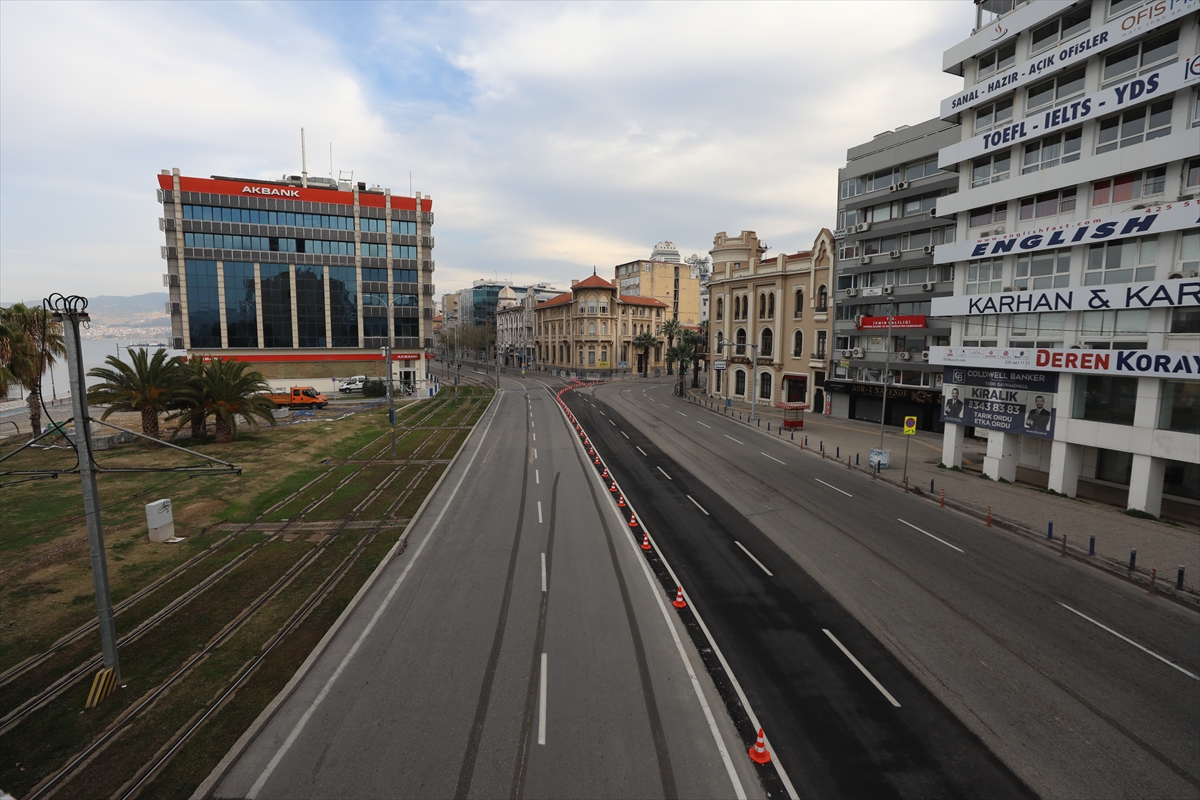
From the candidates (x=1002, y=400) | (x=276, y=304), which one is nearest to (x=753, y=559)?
(x=1002, y=400)

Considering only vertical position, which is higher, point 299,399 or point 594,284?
point 594,284

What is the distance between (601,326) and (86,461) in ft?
342

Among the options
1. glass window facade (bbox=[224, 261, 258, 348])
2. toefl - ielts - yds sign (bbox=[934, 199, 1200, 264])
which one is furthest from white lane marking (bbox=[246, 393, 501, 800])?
glass window facade (bbox=[224, 261, 258, 348])

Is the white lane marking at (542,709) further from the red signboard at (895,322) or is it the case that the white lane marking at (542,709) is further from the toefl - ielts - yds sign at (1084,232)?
the red signboard at (895,322)

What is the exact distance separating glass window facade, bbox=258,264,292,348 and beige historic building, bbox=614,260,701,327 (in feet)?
264

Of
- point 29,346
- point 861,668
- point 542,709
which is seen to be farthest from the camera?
point 29,346

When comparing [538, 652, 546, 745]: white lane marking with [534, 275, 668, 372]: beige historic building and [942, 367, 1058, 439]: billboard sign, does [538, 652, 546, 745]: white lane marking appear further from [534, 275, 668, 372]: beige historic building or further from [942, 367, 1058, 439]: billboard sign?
[534, 275, 668, 372]: beige historic building

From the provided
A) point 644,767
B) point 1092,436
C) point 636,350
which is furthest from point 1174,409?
point 636,350

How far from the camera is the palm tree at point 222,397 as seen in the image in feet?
119

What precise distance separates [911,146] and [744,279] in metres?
23.9

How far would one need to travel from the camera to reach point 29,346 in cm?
3647

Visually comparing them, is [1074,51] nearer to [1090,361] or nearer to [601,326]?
[1090,361]

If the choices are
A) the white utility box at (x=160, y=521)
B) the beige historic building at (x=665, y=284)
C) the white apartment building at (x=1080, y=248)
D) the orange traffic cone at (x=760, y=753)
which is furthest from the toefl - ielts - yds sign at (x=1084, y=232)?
the beige historic building at (x=665, y=284)

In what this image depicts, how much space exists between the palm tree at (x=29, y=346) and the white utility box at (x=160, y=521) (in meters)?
23.0
